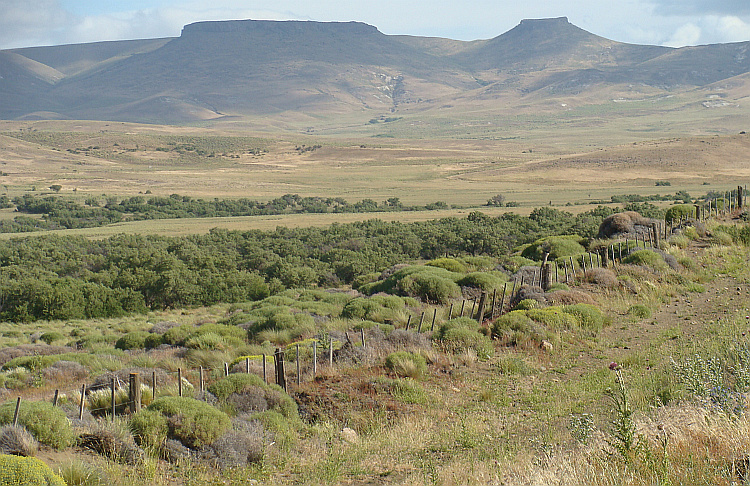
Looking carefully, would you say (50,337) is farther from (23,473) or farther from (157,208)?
(157,208)

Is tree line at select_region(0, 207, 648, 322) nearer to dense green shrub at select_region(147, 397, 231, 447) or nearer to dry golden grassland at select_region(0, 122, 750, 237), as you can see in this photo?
dry golden grassland at select_region(0, 122, 750, 237)

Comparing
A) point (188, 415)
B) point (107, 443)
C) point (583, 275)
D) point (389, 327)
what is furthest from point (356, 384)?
point (583, 275)

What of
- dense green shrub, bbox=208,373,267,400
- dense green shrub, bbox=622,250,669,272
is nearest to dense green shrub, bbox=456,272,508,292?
dense green shrub, bbox=622,250,669,272

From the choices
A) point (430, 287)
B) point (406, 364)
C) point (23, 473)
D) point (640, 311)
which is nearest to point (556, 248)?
point (430, 287)

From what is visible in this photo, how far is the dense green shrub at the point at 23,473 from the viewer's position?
532 centimetres

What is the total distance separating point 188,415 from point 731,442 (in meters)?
5.71

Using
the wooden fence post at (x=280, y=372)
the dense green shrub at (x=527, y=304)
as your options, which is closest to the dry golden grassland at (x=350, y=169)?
the dense green shrub at (x=527, y=304)

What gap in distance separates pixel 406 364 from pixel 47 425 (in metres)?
5.47

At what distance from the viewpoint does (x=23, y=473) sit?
5.38 metres

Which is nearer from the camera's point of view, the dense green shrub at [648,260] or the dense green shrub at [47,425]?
the dense green shrub at [47,425]

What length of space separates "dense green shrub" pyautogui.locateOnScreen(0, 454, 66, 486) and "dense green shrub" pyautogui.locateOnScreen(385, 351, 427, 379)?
623 centimetres

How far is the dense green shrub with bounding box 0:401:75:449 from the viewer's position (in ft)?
24.2

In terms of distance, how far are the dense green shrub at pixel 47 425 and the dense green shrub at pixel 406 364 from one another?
5.16m

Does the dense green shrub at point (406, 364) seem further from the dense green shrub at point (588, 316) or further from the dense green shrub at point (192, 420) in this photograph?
the dense green shrub at point (588, 316)
